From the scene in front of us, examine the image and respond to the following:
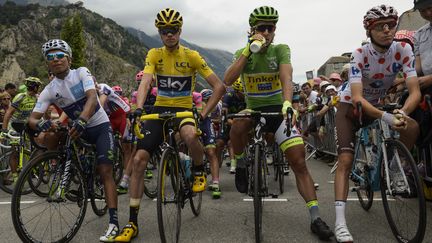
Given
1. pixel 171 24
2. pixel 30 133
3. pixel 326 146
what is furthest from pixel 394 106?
pixel 326 146

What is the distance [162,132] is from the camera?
434cm

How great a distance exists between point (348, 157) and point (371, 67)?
1.04 metres

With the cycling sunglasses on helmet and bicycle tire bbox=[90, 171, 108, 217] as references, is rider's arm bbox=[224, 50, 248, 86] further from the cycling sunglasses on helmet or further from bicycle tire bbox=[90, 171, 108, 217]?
bicycle tire bbox=[90, 171, 108, 217]

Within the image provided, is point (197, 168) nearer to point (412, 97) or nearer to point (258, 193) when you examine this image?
point (258, 193)

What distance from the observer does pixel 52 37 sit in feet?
471

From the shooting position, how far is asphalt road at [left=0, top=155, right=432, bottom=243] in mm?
4133

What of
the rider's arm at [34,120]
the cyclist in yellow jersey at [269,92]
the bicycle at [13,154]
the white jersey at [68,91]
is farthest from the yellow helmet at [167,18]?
the bicycle at [13,154]

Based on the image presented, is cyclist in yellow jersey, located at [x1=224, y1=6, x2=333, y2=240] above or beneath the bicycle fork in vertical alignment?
above

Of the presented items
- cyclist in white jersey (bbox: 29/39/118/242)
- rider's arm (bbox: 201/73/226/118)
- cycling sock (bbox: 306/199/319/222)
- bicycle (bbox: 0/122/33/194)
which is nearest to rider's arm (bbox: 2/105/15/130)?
bicycle (bbox: 0/122/33/194)

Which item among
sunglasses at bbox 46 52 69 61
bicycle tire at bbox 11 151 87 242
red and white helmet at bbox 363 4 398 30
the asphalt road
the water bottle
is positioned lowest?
the asphalt road

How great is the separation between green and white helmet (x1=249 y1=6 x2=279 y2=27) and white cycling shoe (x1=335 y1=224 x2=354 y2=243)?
244cm

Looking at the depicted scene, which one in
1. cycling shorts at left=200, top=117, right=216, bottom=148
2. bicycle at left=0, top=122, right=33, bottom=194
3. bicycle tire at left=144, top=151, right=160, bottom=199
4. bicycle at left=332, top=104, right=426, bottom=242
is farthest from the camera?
bicycle at left=0, top=122, right=33, bottom=194

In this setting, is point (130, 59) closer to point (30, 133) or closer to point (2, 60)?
point (2, 60)

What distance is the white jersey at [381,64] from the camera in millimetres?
4023
